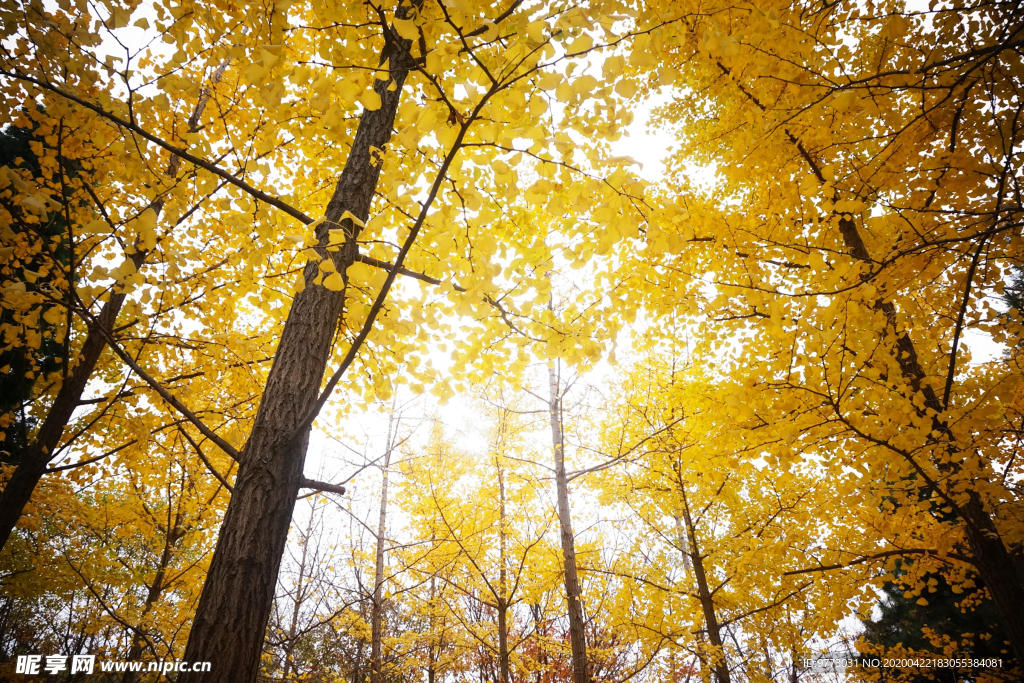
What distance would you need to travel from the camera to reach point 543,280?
83.7 inches

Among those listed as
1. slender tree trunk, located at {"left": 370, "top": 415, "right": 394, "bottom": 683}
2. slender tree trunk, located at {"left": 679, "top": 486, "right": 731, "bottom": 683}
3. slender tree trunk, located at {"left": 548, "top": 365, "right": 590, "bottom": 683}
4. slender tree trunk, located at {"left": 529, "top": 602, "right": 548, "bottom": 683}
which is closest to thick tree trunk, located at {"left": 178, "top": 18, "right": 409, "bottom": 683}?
slender tree trunk, located at {"left": 370, "top": 415, "right": 394, "bottom": 683}

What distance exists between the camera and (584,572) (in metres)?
6.05

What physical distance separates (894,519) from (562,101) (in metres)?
4.66

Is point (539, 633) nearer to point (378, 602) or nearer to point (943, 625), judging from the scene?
point (378, 602)

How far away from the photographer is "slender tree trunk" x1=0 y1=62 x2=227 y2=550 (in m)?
3.06

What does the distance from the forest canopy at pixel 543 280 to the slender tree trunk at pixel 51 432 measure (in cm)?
3

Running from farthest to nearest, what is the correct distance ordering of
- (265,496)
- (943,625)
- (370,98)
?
(943,625)
(265,496)
(370,98)

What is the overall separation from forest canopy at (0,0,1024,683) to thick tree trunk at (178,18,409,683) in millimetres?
10

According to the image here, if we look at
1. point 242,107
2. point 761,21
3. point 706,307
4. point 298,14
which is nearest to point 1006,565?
point 706,307

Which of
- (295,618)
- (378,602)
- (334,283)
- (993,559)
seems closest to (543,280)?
(334,283)

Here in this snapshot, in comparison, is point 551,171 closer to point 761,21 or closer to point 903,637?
point 761,21

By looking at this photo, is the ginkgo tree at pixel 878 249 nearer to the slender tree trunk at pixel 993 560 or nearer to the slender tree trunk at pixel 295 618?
the slender tree trunk at pixel 993 560

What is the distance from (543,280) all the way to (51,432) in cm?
445

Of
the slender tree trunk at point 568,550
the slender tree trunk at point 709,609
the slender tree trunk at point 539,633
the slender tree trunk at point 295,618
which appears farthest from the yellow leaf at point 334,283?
the slender tree trunk at point 539,633
